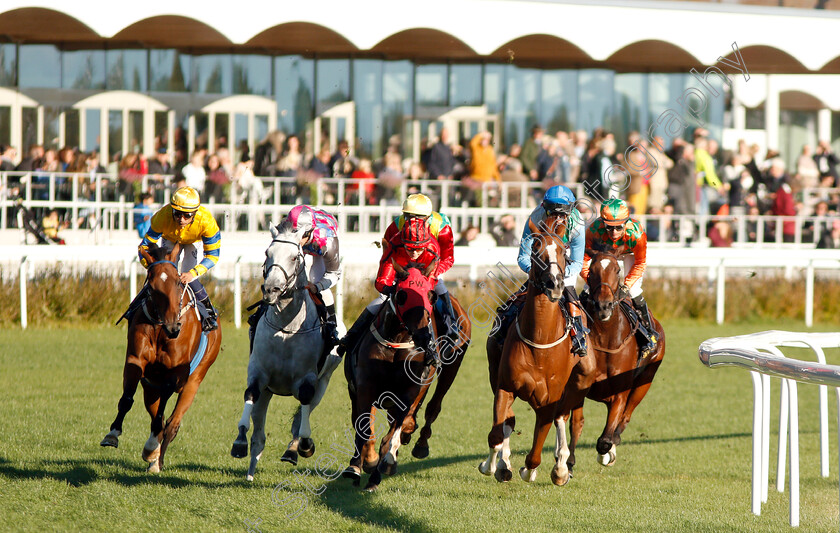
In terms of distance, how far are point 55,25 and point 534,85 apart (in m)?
8.38

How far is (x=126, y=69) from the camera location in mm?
17906

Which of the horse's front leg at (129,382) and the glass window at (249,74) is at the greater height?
the glass window at (249,74)

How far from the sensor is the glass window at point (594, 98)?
1928 cm

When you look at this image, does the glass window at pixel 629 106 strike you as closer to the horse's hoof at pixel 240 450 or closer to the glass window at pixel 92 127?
the glass window at pixel 92 127

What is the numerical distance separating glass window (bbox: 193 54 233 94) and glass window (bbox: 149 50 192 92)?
173 mm

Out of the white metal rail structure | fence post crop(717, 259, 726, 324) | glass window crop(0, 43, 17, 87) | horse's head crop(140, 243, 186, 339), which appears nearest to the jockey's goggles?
horse's head crop(140, 243, 186, 339)

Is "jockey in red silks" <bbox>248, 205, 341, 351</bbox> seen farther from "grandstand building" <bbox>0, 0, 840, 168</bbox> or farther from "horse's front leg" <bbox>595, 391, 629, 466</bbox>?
"grandstand building" <bbox>0, 0, 840, 168</bbox>

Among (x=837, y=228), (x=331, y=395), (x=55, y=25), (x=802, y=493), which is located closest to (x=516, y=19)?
(x=837, y=228)

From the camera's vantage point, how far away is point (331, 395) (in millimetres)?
9875

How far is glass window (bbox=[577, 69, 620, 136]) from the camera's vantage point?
19281 mm

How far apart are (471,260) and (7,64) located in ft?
31.1

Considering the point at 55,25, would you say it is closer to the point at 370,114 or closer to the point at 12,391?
the point at 370,114

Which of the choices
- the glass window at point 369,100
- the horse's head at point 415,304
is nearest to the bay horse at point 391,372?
the horse's head at point 415,304

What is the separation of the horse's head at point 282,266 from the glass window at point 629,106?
14.2m
